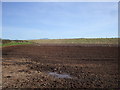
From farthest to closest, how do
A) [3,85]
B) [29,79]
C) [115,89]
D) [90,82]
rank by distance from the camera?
[29,79]
[90,82]
[3,85]
[115,89]

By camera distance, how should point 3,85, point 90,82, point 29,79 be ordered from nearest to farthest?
point 3,85, point 90,82, point 29,79

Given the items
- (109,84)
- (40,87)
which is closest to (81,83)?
(109,84)

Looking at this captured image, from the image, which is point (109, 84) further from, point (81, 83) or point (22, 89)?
point (22, 89)

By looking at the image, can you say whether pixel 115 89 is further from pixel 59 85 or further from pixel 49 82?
pixel 49 82

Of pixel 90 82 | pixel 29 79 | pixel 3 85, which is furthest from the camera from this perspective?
pixel 29 79

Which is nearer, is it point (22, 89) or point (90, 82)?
point (22, 89)

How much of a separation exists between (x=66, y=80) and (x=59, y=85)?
31.6 inches

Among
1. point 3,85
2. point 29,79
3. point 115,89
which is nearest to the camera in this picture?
point 115,89

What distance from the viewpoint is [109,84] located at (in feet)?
19.9

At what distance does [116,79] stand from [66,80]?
249cm

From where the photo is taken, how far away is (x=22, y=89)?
18.2ft

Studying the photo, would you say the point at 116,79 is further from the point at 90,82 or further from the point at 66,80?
the point at 66,80

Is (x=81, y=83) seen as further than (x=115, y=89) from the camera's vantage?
Yes

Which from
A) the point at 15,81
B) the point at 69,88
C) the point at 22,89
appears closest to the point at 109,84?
the point at 69,88
